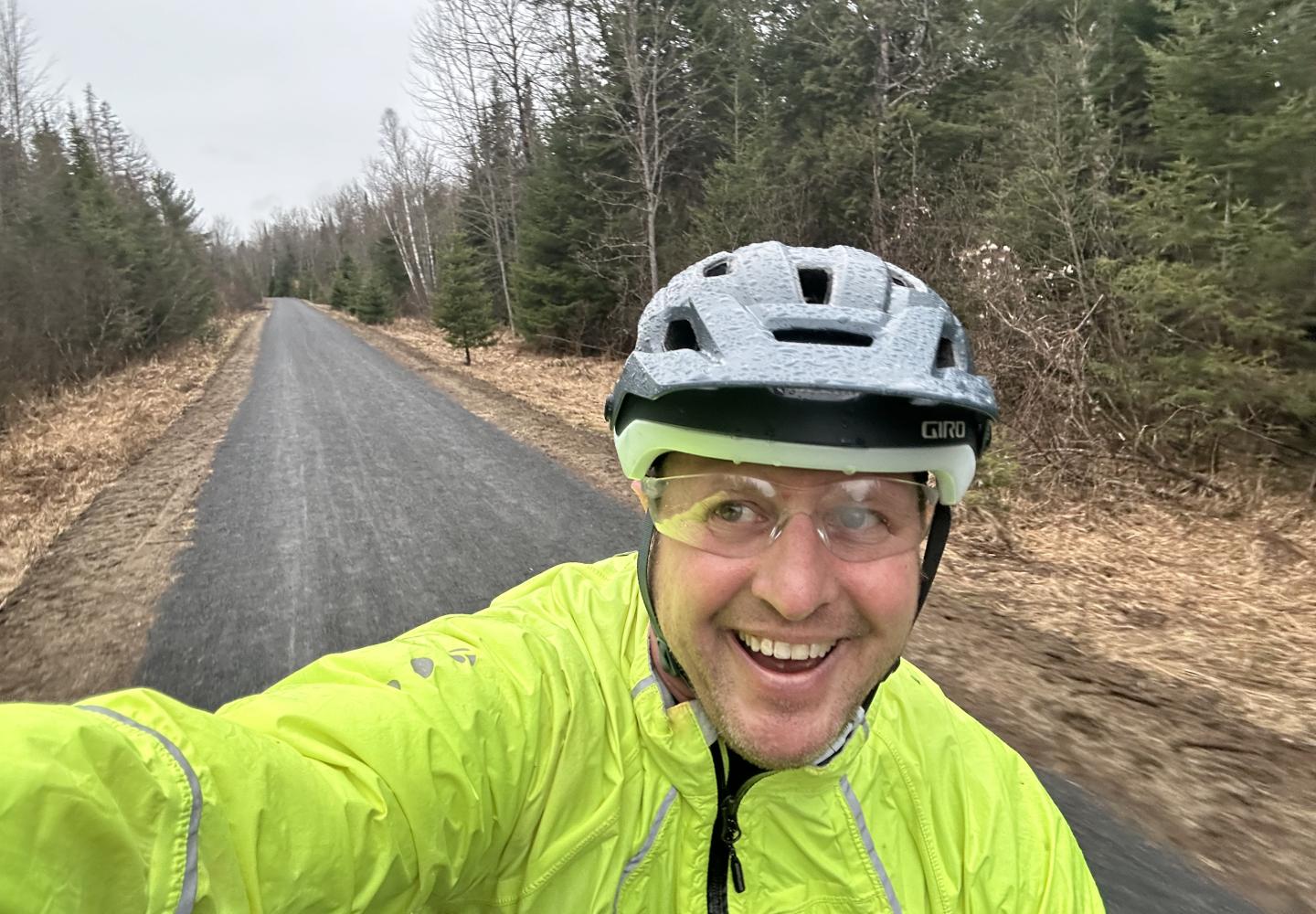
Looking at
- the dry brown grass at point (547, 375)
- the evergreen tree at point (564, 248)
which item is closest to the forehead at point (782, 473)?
the dry brown grass at point (547, 375)

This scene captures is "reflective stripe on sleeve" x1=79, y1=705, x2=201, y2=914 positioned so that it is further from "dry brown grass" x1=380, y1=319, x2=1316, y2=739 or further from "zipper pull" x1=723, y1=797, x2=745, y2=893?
"dry brown grass" x1=380, y1=319, x2=1316, y2=739

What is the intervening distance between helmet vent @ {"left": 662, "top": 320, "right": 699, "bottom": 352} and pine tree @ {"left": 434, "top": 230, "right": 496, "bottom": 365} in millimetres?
18505

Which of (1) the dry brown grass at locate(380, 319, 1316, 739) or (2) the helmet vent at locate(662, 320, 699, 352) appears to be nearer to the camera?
(2) the helmet vent at locate(662, 320, 699, 352)

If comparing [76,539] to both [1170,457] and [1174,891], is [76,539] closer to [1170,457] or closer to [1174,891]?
[1174,891]

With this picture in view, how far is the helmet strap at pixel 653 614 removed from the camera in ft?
4.67

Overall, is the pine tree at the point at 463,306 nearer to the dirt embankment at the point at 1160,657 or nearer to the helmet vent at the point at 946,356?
the dirt embankment at the point at 1160,657

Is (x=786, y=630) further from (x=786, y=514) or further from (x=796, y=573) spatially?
(x=786, y=514)

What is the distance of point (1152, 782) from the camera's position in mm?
3221

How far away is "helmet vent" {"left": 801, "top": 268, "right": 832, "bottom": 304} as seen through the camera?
1.67m

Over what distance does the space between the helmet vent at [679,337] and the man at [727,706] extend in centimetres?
4

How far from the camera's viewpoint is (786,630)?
1.33 metres

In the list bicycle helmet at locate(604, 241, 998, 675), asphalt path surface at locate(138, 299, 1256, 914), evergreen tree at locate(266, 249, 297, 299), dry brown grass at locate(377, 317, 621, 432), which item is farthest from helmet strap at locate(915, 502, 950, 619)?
evergreen tree at locate(266, 249, 297, 299)

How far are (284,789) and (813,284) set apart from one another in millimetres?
1393

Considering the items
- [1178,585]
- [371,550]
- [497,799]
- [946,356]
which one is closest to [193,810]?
[497,799]
